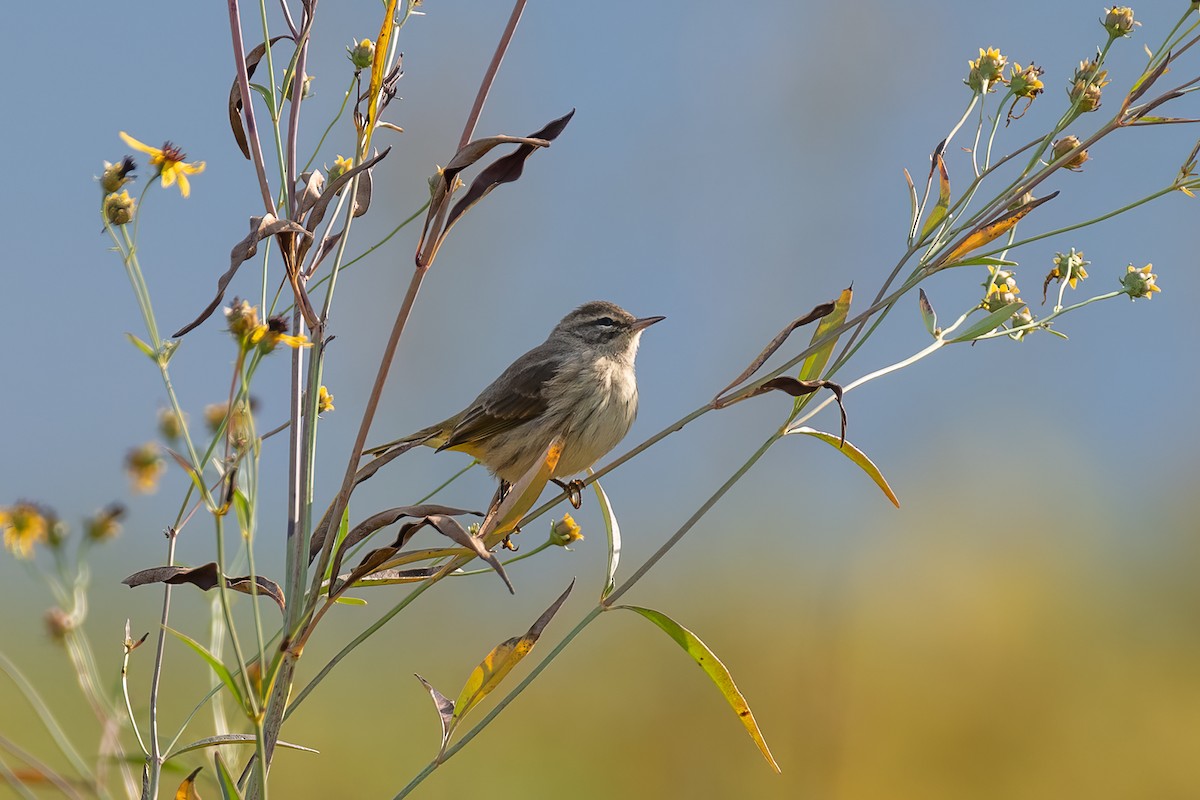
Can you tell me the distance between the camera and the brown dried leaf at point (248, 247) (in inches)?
60.7

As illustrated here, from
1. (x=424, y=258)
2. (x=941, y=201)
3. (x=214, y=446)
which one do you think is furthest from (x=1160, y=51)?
(x=214, y=446)

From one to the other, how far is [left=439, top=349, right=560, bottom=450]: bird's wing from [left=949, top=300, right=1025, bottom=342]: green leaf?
71.0 inches

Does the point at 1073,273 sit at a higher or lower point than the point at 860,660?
higher

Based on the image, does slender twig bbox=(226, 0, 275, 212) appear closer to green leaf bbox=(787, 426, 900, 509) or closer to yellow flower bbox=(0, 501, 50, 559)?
yellow flower bbox=(0, 501, 50, 559)

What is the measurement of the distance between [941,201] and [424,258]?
105 centimetres

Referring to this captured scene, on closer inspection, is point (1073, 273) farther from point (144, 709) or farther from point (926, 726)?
point (926, 726)

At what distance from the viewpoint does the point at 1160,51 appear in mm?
1956

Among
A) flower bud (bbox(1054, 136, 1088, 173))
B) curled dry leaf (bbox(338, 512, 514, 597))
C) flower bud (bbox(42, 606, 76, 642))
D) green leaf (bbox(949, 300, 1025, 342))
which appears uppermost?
flower bud (bbox(1054, 136, 1088, 173))

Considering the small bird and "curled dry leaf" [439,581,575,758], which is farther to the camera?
the small bird

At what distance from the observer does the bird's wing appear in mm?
3561

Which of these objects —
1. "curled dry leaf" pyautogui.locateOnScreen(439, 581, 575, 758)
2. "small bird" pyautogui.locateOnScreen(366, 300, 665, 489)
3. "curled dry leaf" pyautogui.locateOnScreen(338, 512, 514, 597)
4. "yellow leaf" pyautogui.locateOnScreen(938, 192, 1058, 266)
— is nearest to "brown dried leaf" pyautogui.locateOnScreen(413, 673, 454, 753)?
"curled dry leaf" pyautogui.locateOnScreen(439, 581, 575, 758)

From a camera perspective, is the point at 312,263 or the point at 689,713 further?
the point at 689,713

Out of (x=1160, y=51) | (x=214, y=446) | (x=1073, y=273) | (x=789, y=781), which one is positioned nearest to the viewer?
(x=214, y=446)

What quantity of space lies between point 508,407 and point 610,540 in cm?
163
